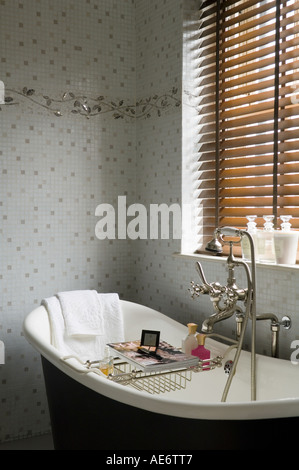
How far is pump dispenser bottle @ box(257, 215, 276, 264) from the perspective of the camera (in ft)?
7.75

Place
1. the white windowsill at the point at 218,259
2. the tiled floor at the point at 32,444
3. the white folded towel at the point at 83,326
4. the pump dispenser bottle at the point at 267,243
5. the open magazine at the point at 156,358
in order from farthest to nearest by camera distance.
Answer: the tiled floor at the point at 32,444
the white folded towel at the point at 83,326
the pump dispenser bottle at the point at 267,243
the white windowsill at the point at 218,259
the open magazine at the point at 156,358

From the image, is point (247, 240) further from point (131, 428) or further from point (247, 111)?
point (131, 428)

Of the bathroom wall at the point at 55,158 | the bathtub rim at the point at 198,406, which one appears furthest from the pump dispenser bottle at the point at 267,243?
the bathroom wall at the point at 55,158

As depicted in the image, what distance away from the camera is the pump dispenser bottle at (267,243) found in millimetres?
2363

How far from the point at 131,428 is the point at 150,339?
2.13 feet

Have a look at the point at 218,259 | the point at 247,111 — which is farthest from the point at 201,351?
the point at 247,111

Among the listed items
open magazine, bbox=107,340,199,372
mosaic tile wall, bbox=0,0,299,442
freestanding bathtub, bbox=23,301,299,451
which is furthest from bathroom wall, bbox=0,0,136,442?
open magazine, bbox=107,340,199,372

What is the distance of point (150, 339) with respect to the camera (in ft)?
7.72

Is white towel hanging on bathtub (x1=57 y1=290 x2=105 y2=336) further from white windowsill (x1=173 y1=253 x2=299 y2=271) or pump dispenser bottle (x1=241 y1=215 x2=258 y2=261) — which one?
pump dispenser bottle (x1=241 y1=215 x2=258 y2=261)

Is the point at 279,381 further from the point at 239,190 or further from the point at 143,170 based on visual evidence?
the point at 143,170

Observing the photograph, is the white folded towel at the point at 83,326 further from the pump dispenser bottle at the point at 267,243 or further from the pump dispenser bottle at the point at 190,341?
the pump dispenser bottle at the point at 267,243


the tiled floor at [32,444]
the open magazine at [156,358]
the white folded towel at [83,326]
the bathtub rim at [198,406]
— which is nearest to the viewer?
the bathtub rim at [198,406]

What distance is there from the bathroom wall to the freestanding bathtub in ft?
1.54

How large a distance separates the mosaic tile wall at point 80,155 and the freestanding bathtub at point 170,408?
430 millimetres
